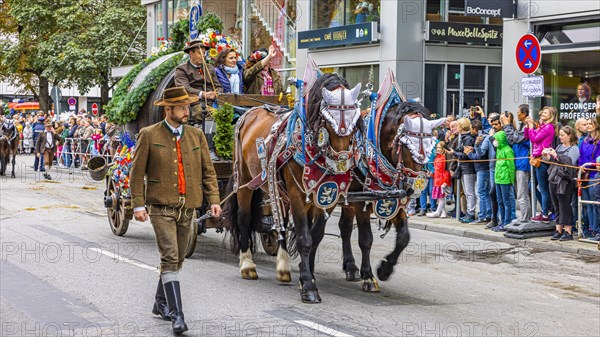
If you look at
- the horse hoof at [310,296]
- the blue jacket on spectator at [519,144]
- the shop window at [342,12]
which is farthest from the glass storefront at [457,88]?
the horse hoof at [310,296]

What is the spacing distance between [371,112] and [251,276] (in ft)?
7.63

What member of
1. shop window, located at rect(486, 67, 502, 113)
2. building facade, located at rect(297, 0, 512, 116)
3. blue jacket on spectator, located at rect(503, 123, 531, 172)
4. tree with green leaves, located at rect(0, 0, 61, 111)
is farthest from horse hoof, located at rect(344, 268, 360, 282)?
tree with green leaves, located at rect(0, 0, 61, 111)

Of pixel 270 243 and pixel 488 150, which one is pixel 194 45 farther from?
pixel 488 150

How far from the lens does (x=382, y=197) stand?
28.0 feet

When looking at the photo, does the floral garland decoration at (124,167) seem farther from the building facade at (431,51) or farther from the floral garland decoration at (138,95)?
the building facade at (431,51)

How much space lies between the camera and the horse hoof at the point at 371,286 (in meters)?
8.93

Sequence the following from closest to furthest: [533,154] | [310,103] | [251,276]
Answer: [310,103], [251,276], [533,154]

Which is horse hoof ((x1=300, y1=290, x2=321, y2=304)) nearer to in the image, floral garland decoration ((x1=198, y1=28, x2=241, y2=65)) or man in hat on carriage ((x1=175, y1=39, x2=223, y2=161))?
man in hat on carriage ((x1=175, y1=39, x2=223, y2=161))

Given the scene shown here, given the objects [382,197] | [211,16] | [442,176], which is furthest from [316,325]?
[442,176]

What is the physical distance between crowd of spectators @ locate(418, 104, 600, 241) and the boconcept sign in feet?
7.45

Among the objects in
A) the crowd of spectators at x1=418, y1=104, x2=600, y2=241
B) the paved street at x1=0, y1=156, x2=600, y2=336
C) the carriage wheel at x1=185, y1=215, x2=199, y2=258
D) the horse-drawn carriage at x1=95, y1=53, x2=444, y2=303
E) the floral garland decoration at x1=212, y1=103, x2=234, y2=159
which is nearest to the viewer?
the paved street at x1=0, y1=156, x2=600, y2=336

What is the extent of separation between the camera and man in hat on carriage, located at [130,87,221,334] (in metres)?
7.00

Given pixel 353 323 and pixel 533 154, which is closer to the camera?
pixel 353 323

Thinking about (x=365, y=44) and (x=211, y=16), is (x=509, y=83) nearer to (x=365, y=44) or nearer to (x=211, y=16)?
(x=365, y=44)
